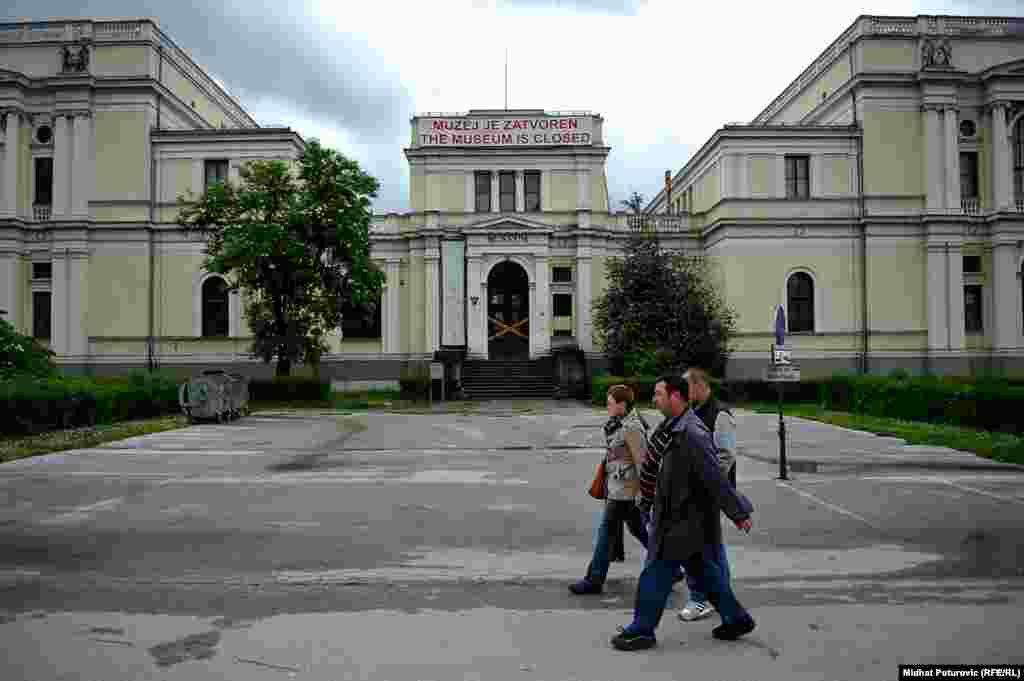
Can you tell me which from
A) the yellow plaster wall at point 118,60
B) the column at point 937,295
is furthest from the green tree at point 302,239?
the column at point 937,295

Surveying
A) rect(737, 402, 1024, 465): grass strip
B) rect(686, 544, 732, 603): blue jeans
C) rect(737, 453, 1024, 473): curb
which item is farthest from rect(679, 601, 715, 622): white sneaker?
rect(737, 402, 1024, 465): grass strip

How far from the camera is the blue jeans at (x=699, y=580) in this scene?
5.92 m

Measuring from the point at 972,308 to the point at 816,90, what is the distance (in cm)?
1381

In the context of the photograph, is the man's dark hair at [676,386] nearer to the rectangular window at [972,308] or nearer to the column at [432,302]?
the column at [432,302]

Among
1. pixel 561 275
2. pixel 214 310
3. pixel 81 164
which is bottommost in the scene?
pixel 214 310

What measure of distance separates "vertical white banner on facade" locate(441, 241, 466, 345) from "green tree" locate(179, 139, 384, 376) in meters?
5.97

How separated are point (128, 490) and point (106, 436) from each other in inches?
333

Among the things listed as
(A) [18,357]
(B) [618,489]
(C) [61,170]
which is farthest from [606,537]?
(C) [61,170]

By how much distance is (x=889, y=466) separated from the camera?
588 inches

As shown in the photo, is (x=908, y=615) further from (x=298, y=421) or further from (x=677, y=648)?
(x=298, y=421)

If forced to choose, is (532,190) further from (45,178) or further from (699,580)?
(699,580)

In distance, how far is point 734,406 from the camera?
106 feet

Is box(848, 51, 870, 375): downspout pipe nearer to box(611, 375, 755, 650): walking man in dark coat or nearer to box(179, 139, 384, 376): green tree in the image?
box(179, 139, 384, 376): green tree

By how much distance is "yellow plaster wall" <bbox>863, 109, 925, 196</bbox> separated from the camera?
39688 millimetres
